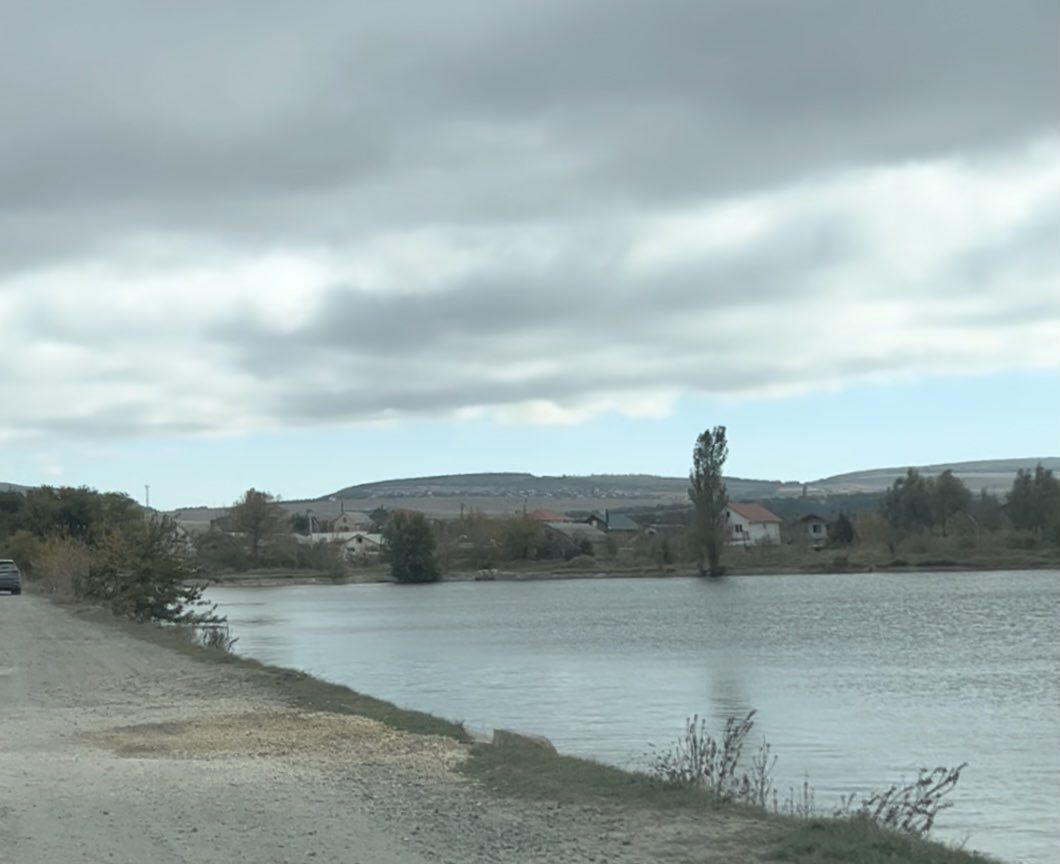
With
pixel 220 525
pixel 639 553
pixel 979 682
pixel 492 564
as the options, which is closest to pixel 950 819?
pixel 979 682

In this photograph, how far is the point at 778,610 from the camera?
6309 centimetres

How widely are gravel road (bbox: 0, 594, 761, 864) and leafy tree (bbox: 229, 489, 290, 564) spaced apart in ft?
393

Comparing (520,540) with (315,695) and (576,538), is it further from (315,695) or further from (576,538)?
(315,695)

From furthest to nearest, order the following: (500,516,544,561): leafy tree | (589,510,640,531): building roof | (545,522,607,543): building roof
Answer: (589,510,640,531): building roof
(545,522,607,543): building roof
(500,516,544,561): leafy tree

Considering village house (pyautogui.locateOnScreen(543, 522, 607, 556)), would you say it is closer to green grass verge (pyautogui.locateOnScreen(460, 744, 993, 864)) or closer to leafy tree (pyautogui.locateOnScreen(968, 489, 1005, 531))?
leafy tree (pyautogui.locateOnScreen(968, 489, 1005, 531))

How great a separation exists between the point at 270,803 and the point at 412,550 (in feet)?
345

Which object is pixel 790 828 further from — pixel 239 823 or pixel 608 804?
pixel 239 823

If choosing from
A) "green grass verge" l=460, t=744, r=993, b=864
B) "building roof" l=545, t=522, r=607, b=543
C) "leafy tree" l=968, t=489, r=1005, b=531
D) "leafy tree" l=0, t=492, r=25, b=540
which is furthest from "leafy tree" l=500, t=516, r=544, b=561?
"green grass verge" l=460, t=744, r=993, b=864

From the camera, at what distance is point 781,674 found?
34.1 metres

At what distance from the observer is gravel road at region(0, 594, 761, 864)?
895 cm

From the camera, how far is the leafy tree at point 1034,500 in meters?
110

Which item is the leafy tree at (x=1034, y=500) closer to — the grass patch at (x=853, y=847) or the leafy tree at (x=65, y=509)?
the leafy tree at (x=65, y=509)

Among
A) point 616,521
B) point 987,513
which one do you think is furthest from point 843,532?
point 616,521

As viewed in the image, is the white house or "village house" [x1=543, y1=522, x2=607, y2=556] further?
the white house
